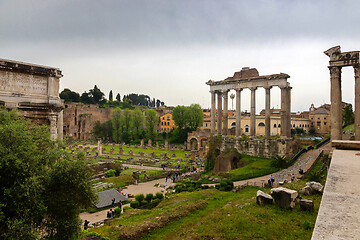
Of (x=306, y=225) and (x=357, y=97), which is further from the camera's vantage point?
(x=357, y=97)

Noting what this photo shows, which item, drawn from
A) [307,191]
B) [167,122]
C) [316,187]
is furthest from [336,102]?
[167,122]

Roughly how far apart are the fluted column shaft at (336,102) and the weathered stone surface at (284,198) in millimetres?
6200

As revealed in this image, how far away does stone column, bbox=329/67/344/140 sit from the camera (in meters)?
13.8

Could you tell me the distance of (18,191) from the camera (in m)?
5.89

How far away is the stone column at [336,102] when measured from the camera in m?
13.8

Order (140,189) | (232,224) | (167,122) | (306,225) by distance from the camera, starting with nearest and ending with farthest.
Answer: (306,225) → (232,224) → (140,189) → (167,122)

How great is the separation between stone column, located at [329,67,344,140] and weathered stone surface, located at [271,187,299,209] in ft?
20.3

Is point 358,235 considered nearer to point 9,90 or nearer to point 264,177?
point 9,90

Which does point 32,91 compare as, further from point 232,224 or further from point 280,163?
point 280,163

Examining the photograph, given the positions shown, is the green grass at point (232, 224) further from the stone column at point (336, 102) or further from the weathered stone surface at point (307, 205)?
the stone column at point (336, 102)

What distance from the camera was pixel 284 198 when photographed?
9.80m

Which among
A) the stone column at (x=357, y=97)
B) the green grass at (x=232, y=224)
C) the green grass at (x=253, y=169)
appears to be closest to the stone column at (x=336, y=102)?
the stone column at (x=357, y=97)

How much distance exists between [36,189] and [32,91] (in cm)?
967

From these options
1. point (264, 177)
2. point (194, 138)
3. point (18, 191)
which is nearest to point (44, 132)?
point (18, 191)
